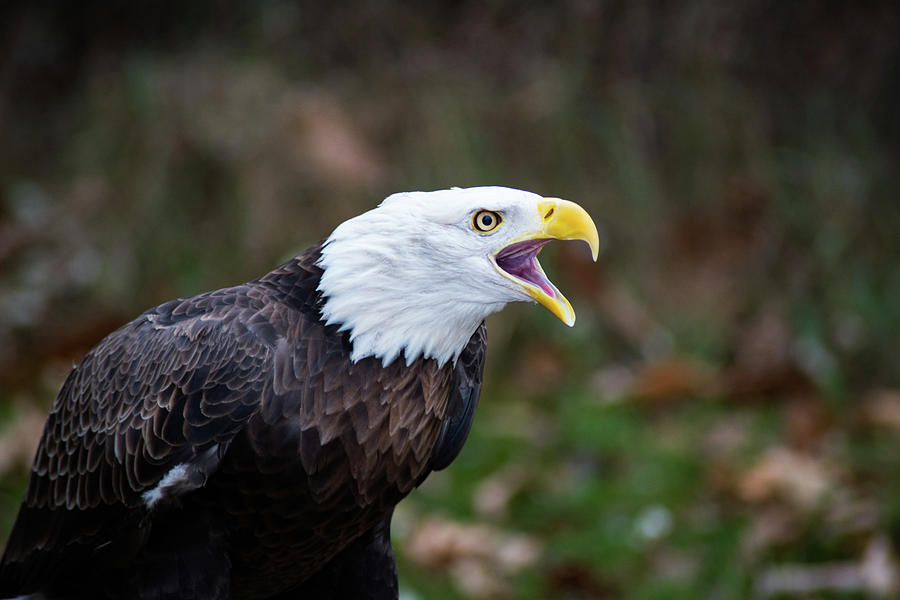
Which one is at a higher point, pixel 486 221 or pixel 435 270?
pixel 486 221

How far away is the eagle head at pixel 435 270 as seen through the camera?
2.47 m

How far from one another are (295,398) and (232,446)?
0.17 m

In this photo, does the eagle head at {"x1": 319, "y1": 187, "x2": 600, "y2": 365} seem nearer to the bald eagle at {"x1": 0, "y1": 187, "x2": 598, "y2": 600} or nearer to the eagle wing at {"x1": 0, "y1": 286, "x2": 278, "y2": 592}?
the bald eagle at {"x1": 0, "y1": 187, "x2": 598, "y2": 600}

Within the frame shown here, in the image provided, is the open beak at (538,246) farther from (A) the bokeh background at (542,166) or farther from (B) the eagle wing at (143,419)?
(A) the bokeh background at (542,166)

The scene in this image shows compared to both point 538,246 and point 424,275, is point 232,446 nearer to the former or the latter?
point 424,275

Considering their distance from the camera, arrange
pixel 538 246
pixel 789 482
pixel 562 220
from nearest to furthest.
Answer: pixel 562 220, pixel 538 246, pixel 789 482

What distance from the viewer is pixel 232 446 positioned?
95.7 inches

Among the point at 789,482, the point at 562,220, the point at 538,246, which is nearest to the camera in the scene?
the point at 562,220

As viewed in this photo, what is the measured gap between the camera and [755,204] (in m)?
6.85

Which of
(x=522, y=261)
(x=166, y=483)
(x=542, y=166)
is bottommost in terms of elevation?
(x=166, y=483)

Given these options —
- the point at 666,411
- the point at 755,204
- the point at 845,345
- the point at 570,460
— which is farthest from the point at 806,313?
the point at 570,460

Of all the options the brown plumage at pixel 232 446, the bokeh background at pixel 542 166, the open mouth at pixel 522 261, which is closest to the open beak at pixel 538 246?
the open mouth at pixel 522 261

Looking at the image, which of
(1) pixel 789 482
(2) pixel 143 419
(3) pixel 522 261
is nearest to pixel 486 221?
(3) pixel 522 261

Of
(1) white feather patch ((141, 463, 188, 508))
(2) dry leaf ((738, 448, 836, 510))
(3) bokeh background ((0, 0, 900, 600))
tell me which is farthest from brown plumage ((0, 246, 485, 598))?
(3) bokeh background ((0, 0, 900, 600))
